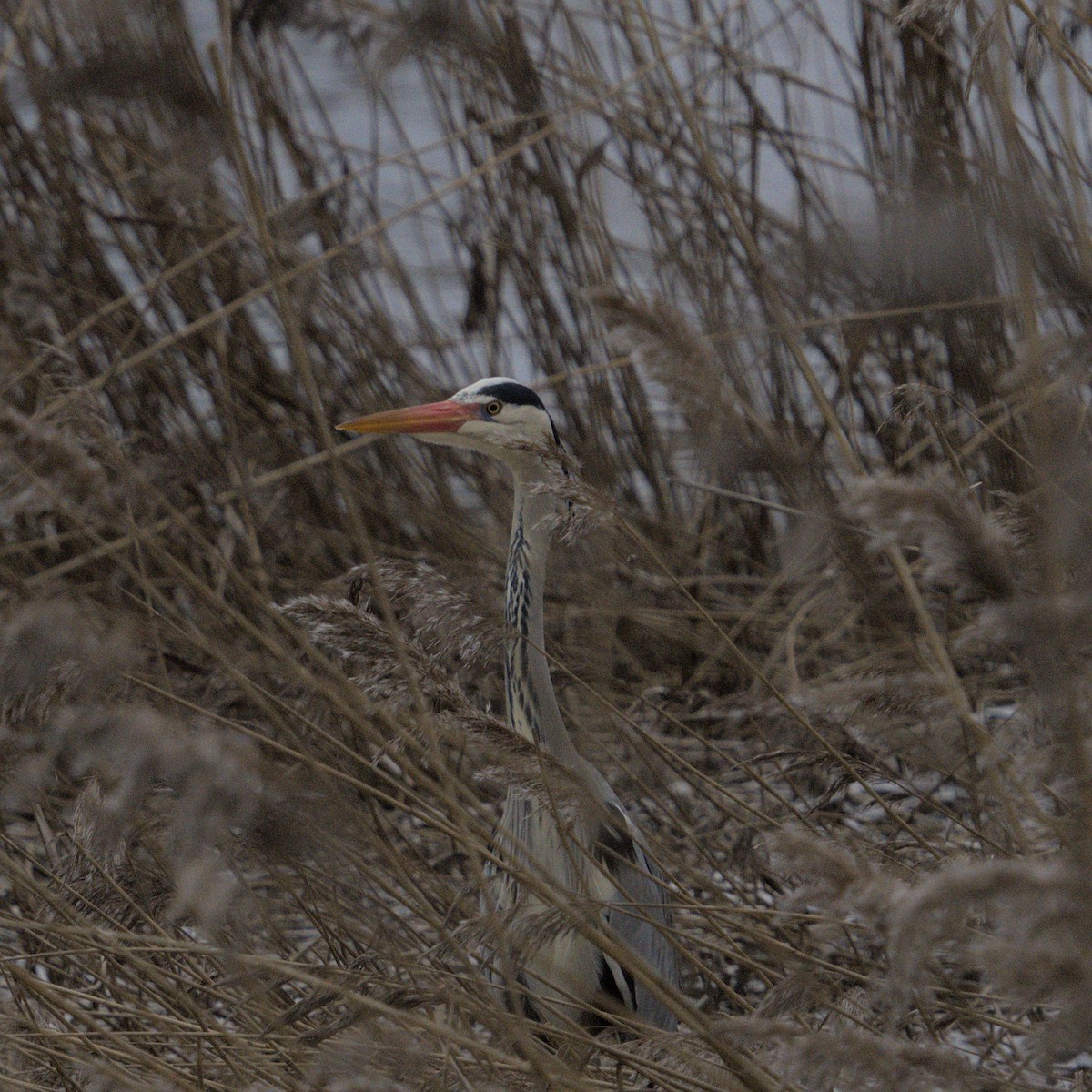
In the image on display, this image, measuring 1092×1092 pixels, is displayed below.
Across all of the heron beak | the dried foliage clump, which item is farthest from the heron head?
the dried foliage clump

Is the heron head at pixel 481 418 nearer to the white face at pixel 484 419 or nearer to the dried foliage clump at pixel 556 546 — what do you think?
the white face at pixel 484 419

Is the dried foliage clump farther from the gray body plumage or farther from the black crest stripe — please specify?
the black crest stripe

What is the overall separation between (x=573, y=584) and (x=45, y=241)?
123 cm

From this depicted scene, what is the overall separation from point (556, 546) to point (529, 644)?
0.74m

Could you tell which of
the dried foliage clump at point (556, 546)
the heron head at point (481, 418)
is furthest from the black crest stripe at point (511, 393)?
the dried foliage clump at point (556, 546)

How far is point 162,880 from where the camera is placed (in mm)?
1443

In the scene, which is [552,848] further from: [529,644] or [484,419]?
[484,419]

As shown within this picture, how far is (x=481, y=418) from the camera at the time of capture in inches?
72.7

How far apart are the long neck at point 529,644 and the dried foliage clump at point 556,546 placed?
5cm

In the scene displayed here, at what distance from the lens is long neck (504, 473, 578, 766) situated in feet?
5.69

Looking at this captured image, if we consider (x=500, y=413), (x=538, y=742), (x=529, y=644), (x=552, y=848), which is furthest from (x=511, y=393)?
(x=552, y=848)

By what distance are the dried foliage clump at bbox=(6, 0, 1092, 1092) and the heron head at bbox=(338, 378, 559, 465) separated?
19 centimetres

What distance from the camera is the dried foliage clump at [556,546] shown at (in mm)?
901

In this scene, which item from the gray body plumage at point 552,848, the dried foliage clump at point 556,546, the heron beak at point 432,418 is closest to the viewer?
the dried foliage clump at point 556,546
